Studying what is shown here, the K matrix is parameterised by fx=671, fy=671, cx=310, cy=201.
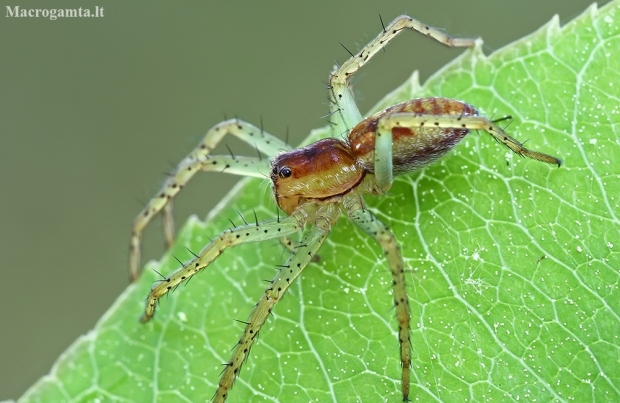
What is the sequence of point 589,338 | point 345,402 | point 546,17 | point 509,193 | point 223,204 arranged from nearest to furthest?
point 589,338, point 345,402, point 509,193, point 223,204, point 546,17

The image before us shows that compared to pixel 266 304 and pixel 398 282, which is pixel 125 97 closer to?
pixel 266 304

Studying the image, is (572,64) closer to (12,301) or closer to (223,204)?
(223,204)

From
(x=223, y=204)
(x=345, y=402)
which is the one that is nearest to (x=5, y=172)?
(x=223, y=204)

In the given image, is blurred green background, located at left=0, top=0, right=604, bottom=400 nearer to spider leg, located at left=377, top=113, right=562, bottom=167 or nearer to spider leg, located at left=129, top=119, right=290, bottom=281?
spider leg, located at left=129, top=119, right=290, bottom=281

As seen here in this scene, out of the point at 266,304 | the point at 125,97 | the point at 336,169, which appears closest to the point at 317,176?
the point at 336,169

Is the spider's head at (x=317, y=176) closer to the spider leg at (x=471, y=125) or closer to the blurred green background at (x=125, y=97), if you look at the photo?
the spider leg at (x=471, y=125)

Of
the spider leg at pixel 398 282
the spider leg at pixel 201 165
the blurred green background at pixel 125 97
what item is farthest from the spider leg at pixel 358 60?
the blurred green background at pixel 125 97

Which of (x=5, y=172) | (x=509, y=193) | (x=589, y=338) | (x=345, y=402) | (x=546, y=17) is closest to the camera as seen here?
(x=589, y=338)
